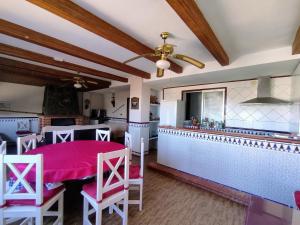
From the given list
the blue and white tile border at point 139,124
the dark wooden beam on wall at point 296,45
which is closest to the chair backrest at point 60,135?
the blue and white tile border at point 139,124

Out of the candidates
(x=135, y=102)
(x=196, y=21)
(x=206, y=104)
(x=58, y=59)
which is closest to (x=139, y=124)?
(x=135, y=102)

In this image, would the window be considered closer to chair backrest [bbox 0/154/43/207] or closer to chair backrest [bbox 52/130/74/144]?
chair backrest [bbox 52/130/74/144]

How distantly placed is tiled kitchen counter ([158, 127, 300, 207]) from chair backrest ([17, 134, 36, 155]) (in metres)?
2.35

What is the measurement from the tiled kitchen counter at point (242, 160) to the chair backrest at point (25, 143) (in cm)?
235

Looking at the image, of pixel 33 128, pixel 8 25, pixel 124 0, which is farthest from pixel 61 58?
pixel 33 128

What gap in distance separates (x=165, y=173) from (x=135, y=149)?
5.36ft

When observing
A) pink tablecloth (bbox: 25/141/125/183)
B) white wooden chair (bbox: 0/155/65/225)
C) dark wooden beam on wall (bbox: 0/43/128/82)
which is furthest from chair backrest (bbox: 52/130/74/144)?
white wooden chair (bbox: 0/155/65/225)

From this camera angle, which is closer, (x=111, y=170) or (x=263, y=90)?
(x=111, y=170)

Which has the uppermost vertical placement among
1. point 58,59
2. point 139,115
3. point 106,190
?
point 58,59

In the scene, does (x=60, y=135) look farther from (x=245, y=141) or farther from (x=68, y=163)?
(x=245, y=141)

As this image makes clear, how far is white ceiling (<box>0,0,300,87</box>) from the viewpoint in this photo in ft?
4.95

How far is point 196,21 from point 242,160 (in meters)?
2.02

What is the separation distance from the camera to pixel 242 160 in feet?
7.80

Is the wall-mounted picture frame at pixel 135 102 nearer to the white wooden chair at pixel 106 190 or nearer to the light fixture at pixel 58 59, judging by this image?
the light fixture at pixel 58 59
